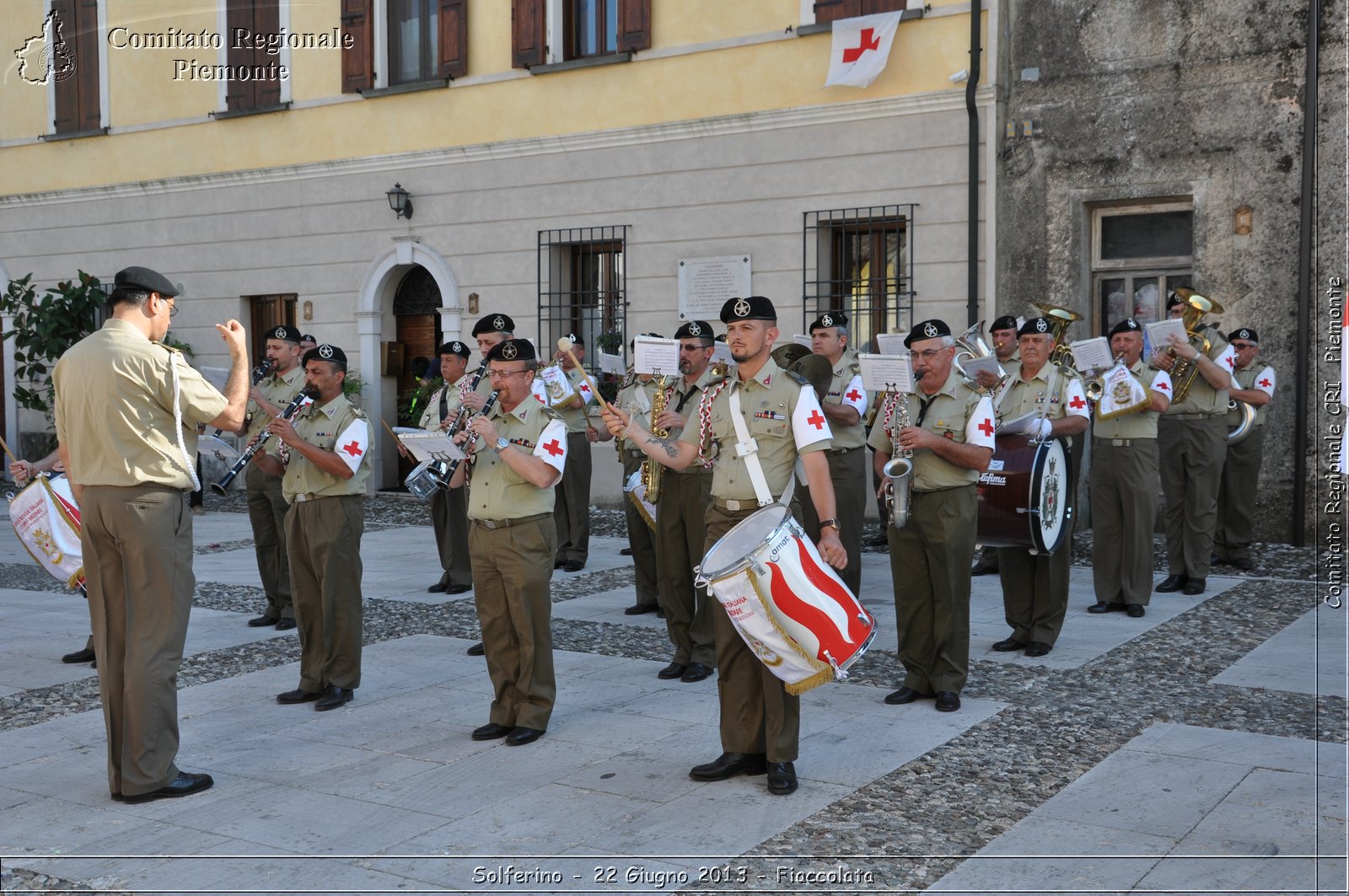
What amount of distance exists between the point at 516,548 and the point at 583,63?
10.4 m

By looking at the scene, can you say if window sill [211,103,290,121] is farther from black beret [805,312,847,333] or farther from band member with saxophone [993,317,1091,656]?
band member with saxophone [993,317,1091,656]

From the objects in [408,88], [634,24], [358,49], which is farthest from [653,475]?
[358,49]

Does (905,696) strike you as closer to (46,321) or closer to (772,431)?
(772,431)

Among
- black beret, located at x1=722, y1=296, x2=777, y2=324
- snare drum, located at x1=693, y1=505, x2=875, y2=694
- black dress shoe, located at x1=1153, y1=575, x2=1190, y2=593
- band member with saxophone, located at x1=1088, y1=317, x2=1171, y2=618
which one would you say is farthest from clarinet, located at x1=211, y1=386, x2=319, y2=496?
black dress shoe, located at x1=1153, y1=575, x2=1190, y2=593

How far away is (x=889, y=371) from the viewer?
646cm

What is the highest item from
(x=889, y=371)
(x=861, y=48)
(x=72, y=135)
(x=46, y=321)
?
(x=72, y=135)

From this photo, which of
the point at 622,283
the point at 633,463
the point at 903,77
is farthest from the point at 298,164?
the point at 633,463

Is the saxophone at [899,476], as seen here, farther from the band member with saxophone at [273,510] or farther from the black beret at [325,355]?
the band member with saxophone at [273,510]

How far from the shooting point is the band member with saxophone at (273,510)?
326 inches

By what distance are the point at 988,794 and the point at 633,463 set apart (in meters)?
4.99

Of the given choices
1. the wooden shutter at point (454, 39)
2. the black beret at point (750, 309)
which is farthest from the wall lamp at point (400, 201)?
the black beret at point (750, 309)

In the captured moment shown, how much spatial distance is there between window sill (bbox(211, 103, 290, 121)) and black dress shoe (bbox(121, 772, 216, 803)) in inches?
548

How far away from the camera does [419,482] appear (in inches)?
243

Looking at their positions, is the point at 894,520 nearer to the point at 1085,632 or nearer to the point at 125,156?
the point at 1085,632
